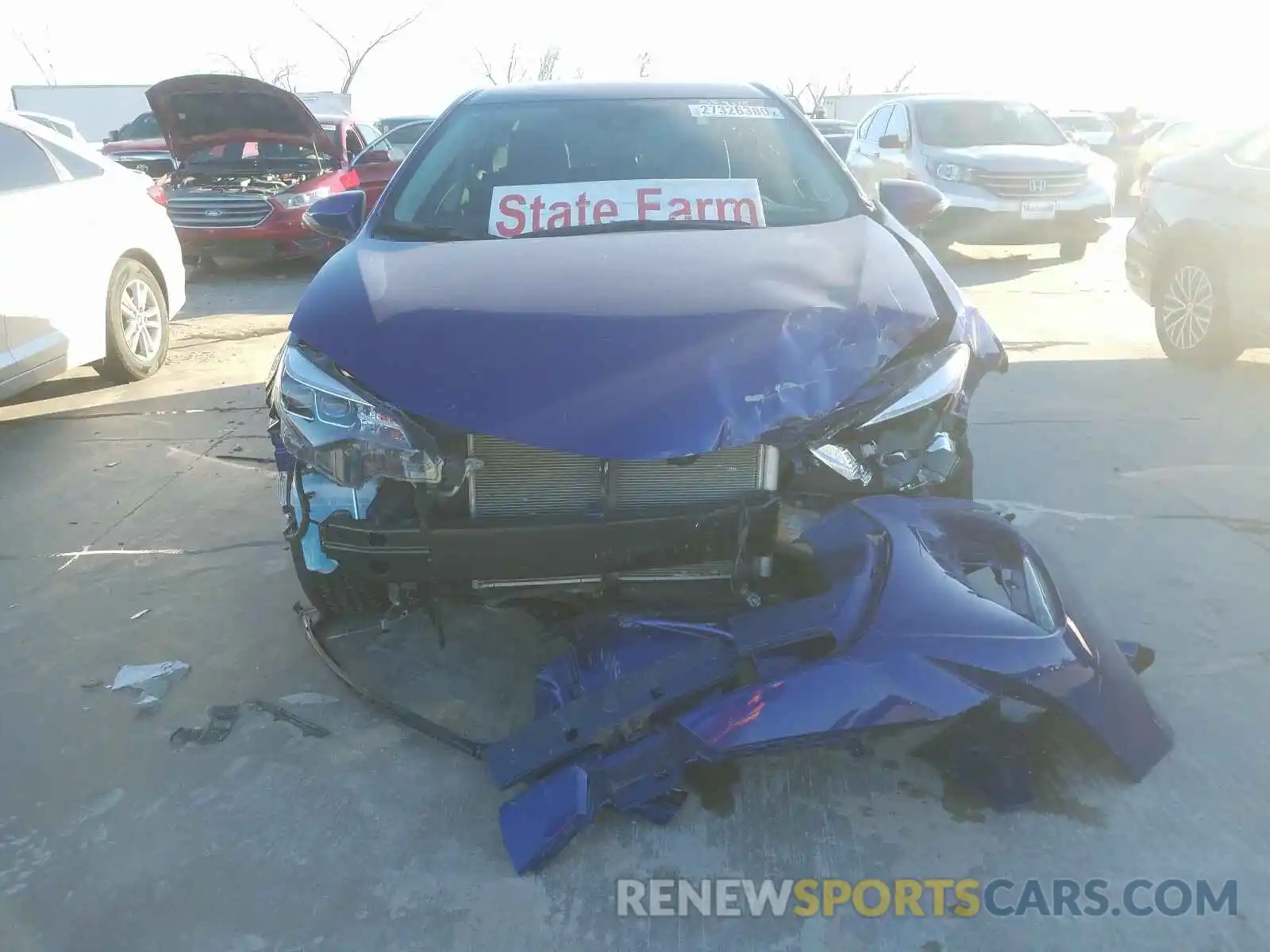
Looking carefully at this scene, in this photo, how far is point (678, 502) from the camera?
2.53 meters

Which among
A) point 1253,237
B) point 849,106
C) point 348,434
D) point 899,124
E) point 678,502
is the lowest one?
point 849,106

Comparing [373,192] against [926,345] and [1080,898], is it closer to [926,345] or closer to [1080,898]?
[926,345]

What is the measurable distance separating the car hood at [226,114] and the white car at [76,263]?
2.35m

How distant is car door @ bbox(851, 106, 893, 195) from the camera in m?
11.9

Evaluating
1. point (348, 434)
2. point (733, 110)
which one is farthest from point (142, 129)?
point (348, 434)

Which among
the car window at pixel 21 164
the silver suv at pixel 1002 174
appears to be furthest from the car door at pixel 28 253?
the silver suv at pixel 1002 174

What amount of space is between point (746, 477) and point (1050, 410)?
136 inches

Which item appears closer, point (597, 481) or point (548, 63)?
point (597, 481)

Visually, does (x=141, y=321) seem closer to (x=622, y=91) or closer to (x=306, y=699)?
(x=622, y=91)

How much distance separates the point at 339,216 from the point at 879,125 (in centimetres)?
986

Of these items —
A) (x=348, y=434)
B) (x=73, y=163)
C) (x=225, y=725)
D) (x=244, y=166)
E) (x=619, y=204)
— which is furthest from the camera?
(x=244, y=166)

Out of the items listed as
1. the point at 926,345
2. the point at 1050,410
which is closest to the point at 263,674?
the point at 926,345

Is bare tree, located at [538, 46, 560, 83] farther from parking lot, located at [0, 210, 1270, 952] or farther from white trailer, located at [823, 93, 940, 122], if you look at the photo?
parking lot, located at [0, 210, 1270, 952]

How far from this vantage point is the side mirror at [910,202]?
156 inches
